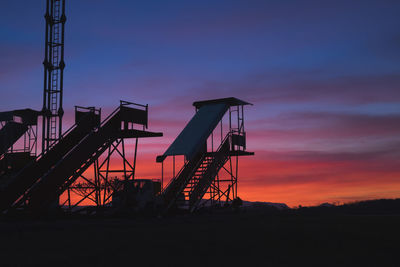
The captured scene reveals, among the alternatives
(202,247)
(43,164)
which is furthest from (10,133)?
(202,247)

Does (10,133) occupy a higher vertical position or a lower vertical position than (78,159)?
higher

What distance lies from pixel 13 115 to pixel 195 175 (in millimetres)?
15566

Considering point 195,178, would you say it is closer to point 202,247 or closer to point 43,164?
point 43,164

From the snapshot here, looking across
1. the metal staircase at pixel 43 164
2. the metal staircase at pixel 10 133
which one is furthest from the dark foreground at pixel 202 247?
the metal staircase at pixel 10 133

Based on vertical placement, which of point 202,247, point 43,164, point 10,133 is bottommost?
point 202,247

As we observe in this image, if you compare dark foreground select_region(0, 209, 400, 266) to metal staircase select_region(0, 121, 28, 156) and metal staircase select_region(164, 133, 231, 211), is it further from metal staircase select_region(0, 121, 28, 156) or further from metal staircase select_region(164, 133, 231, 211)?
metal staircase select_region(0, 121, 28, 156)

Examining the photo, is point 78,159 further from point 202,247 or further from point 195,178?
point 202,247

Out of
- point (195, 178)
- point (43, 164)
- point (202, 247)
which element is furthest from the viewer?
point (195, 178)

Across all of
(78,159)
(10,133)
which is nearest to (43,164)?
(78,159)

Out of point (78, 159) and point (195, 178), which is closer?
point (78, 159)

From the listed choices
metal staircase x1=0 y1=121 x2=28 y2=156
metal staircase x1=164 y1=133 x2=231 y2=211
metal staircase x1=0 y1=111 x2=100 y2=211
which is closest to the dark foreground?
metal staircase x1=0 y1=111 x2=100 y2=211

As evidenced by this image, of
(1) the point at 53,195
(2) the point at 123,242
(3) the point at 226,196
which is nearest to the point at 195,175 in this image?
(3) the point at 226,196

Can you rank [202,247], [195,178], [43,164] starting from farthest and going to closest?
[195,178], [43,164], [202,247]

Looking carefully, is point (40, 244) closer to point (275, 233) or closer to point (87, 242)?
point (87, 242)
